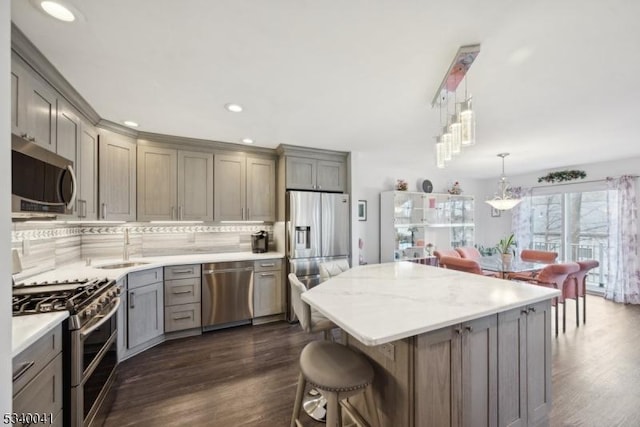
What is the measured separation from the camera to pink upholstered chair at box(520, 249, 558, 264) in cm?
427

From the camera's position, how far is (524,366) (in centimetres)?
161

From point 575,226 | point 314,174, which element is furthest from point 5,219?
point 575,226

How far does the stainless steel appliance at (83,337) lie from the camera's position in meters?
1.43

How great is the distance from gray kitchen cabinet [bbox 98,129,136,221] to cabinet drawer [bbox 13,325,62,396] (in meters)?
1.71

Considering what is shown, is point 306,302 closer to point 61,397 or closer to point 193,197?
point 61,397

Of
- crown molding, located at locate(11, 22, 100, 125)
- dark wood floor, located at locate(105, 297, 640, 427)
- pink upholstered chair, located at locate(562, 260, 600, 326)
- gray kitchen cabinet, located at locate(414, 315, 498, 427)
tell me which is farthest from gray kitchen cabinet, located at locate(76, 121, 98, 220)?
pink upholstered chair, located at locate(562, 260, 600, 326)

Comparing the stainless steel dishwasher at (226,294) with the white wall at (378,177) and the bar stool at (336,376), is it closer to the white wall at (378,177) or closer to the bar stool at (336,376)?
the bar stool at (336,376)

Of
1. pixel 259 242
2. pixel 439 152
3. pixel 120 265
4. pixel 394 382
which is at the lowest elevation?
pixel 394 382

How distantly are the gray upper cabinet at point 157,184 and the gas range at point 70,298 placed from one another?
1305 mm

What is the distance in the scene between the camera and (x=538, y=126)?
294 cm

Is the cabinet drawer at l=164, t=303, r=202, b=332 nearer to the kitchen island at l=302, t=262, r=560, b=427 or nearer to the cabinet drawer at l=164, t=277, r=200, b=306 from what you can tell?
the cabinet drawer at l=164, t=277, r=200, b=306

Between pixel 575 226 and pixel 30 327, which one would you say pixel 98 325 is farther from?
pixel 575 226

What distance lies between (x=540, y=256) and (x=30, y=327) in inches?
238

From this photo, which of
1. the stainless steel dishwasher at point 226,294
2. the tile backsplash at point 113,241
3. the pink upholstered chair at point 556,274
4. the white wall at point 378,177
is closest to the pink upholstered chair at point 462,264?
the pink upholstered chair at point 556,274
